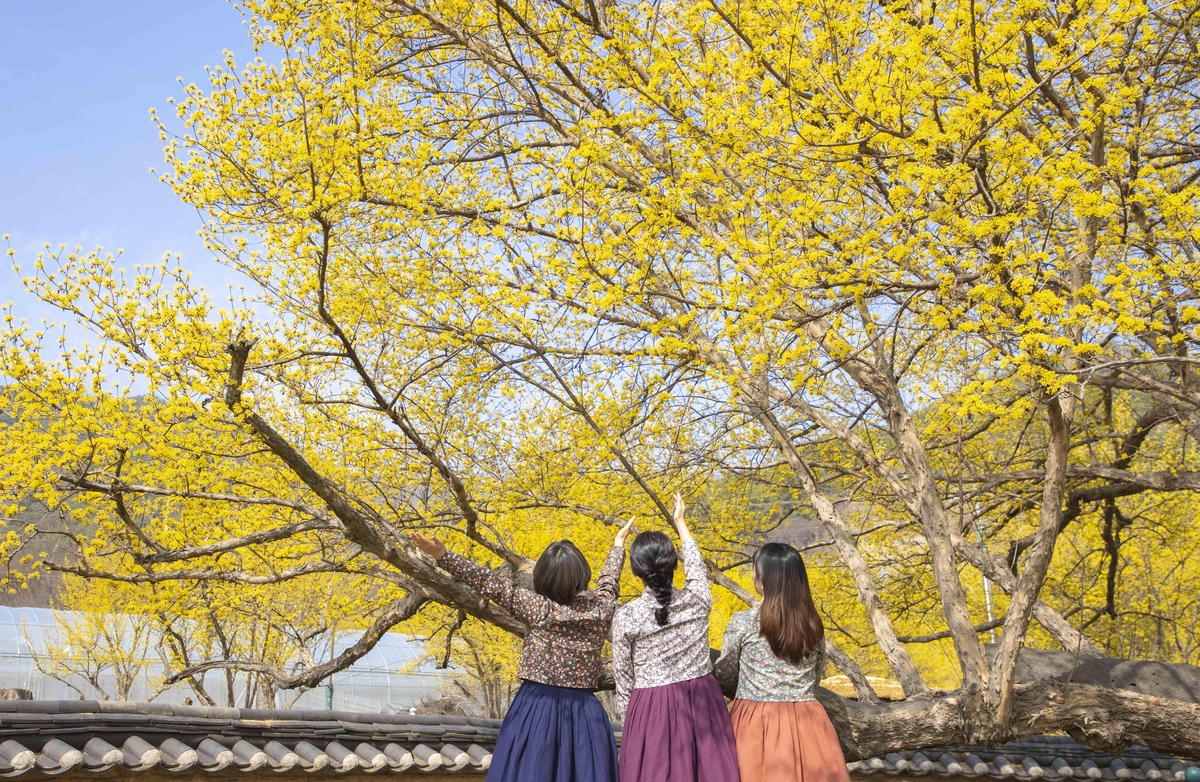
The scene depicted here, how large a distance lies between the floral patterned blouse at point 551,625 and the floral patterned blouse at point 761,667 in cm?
45

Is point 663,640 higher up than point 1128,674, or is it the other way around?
point 663,640

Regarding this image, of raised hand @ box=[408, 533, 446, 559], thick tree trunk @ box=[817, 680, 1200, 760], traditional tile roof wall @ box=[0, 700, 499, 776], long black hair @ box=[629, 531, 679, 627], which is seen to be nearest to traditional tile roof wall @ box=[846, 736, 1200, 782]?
thick tree trunk @ box=[817, 680, 1200, 760]

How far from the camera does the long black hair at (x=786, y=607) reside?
286cm

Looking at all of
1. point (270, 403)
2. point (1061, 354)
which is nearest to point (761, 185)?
point (1061, 354)

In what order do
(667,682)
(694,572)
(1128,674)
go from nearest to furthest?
(667,682) → (694,572) → (1128,674)

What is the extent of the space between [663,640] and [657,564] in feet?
0.91

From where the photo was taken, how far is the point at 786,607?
9.41 feet

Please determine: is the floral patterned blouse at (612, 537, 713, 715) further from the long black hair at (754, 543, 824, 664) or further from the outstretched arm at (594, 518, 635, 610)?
the long black hair at (754, 543, 824, 664)

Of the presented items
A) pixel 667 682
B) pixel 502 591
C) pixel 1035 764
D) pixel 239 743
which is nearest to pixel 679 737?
pixel 667 682

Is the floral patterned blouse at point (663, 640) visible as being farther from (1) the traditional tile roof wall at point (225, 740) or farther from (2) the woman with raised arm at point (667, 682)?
(1) the traditional tile roof wall at point (225, 740)

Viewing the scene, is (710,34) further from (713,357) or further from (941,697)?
(941,697)

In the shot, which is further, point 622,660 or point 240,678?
point 240,678

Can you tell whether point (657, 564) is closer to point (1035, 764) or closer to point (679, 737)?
point (679, 737)

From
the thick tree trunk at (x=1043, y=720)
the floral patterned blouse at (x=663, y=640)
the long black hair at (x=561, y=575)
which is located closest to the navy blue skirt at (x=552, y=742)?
the floral patterned blouse at (x=663, y=640)
